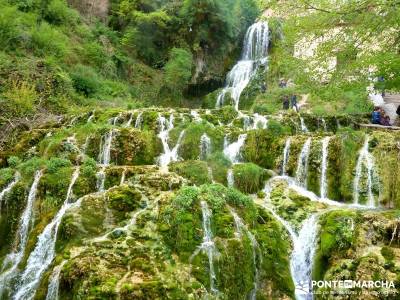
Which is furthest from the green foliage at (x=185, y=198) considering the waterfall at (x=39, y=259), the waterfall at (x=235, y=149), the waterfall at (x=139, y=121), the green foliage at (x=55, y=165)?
the waterfall at (x=139, y=121)

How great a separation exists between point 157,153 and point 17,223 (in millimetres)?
4785

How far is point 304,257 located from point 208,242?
75.7 inches

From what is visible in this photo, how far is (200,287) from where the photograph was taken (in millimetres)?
6004

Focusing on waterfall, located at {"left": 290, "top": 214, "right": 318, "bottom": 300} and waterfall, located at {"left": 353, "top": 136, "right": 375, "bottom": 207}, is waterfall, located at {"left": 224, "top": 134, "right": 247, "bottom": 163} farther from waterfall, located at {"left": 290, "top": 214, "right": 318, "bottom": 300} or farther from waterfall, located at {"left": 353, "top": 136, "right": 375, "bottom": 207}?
waterfall, located at {"left": 290, "top": 214, "right": 318, "bottom": 300}

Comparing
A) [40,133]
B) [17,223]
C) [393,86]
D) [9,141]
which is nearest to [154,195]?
[17,223]

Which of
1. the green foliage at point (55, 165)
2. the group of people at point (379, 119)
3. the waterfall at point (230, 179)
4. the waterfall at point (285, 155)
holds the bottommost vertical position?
the waterfall at point (230, 179)

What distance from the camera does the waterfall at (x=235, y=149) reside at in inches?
471

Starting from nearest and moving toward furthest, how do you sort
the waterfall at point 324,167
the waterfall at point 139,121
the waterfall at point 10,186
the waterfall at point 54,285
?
the waterfall at point 54,285 < the waterfall at point 10,186 < the waterfall at point 324,167 < the waterfall at point 139,121

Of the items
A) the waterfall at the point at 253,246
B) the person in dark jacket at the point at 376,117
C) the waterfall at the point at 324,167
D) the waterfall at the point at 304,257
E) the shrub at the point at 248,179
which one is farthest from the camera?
the person in dark jacket at the point at 376,117

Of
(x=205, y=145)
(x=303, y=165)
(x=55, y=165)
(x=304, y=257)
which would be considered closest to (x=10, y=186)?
(x=55, y=165)

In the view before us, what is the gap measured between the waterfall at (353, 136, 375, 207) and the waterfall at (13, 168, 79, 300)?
6559 millimetres

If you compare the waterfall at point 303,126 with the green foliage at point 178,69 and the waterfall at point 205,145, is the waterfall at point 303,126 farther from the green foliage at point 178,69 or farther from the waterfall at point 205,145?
the green foliage at point 178,69

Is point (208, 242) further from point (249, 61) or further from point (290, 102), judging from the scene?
point (249, 61)

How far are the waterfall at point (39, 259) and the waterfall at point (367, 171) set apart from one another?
6.56m
